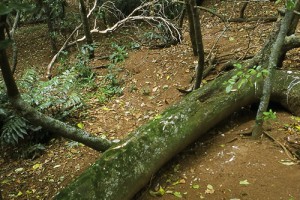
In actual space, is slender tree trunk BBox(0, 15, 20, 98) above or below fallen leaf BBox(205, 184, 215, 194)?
above

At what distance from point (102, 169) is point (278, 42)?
2.68 meters

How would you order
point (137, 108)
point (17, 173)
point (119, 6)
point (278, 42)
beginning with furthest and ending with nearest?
point (119, 6), point (137, 108), point (17, 173), point (278, 42)

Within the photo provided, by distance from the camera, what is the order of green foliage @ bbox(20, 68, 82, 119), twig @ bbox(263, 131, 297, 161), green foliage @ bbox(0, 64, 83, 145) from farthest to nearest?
green foliage @ bbox(20, 68, 82, 119)
green foliage @ bbox(0, 64, 83, 145)
twig @ bbox(263, 131, 297, 161)

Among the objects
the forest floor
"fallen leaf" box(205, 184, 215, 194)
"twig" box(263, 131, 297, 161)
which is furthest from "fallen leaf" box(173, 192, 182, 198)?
"twig" box(263, 131, 297, 161)

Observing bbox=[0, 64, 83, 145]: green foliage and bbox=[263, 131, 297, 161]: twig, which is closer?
bbox=[263, 131, 297, 161]: twig

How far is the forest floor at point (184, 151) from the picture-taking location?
11.9 feet

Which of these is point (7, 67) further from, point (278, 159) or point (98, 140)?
point (278, 159)

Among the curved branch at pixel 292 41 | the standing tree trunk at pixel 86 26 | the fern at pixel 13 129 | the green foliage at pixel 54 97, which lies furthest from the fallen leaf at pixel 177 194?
the standing tree trunk at pixel 86 26

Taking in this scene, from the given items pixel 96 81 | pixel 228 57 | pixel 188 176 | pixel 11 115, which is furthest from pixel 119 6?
pixel 188 176

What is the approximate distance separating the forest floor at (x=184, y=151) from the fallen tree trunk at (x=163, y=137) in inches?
9.8

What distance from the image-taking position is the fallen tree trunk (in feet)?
10.8

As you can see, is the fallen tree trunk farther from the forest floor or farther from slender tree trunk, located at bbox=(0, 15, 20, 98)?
slender tree trunk, located at bbox=(0, 15, 20, 98)

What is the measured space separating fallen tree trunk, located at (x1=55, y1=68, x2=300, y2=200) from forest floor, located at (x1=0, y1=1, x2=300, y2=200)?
0.25 meters

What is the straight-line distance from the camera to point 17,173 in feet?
16.2
